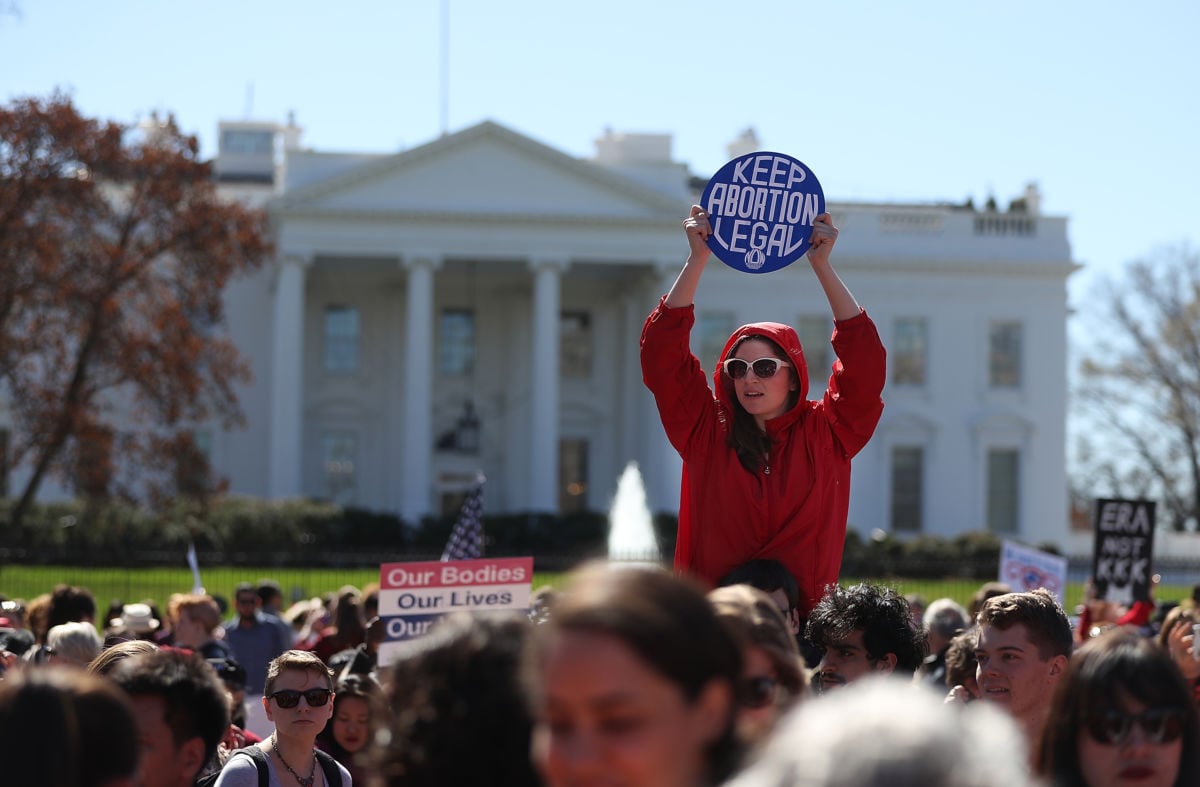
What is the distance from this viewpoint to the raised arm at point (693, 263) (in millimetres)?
5387

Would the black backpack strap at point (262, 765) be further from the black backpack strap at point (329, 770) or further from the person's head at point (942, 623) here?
the person's head at point (942, 623)

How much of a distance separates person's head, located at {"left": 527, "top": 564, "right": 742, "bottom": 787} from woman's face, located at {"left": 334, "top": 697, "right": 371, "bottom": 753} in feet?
15.8

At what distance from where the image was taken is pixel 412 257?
159ft

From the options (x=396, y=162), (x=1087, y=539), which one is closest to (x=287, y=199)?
(x=396, y=162)

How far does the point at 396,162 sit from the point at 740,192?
4329cm

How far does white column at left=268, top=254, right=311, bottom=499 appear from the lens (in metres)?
47.2

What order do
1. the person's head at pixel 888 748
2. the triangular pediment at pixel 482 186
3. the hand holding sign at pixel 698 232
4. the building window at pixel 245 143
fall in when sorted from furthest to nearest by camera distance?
the building window at pixel 245 143
the triangular pediment at pixel 482 186
the hand holding sign at pixel 698 232
the person's head at pixel 888 748

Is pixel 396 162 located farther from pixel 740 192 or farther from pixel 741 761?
pixel 741 761

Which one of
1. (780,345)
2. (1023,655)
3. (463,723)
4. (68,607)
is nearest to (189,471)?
(68,607)

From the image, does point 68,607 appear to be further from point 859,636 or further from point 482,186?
point 482,186

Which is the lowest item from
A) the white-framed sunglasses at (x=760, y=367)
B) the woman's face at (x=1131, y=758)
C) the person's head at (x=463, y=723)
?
the woman's face at (x=1131, y=758)

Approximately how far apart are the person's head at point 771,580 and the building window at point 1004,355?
161 ft

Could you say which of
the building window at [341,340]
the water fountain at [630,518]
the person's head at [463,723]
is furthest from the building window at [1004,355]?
the person's head at [463,723]

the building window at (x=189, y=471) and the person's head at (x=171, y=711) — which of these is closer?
the person's head at (x=171, y=711)
